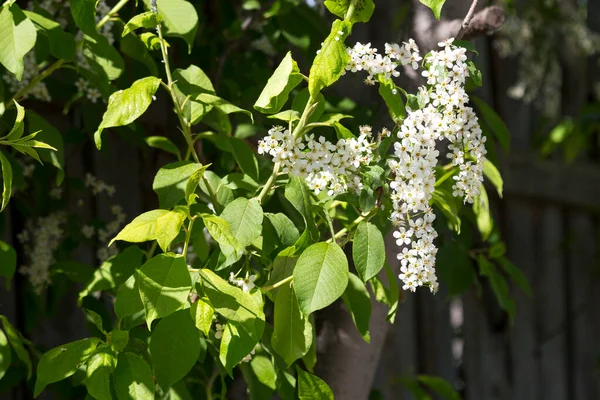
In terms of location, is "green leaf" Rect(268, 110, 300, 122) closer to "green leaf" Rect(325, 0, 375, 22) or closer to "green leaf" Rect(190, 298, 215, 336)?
"green leaf" Rect(325, 0, 375, 22)

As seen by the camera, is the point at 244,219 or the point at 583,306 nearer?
the point at 244,219

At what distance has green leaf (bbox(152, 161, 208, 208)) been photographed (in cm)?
110

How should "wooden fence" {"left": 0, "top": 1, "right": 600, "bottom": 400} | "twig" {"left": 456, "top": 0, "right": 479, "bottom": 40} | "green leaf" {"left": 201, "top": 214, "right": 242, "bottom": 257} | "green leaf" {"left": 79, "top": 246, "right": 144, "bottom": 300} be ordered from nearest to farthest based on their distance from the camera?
"green leaf" {"left": 201, "top": 214, "right": 242, "bottom": 257}, "twig" {"left": 456, "top": 0, "right": 479, "bottom": 40}, "green leaf" {"left": 79, "top": 246, "right": 144, "bottom": 300}, "wooden fence" {"left": 0, "top": 1, "right": 600, "bottom": 400}

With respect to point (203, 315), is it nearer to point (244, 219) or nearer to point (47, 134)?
point (244, 219)

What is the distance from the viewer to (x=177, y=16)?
3.98ft

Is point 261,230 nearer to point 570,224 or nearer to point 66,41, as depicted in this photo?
point 66,41

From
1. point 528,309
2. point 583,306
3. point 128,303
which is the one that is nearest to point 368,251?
point 128,303

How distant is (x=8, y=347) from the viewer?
128 cm

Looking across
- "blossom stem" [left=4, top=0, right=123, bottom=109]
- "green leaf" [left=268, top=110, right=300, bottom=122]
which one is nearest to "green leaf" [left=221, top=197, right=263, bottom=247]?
"green leaf" [left=268, top=110, right=300, bottom=122]

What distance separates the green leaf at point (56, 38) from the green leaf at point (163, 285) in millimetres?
425

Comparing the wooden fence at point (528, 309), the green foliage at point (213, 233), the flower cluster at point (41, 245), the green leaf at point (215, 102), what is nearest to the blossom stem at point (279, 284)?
the green foliage at point (213, 233)

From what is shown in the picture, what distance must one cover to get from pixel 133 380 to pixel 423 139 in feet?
1.49

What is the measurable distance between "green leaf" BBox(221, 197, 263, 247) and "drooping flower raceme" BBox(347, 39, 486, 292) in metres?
0.16

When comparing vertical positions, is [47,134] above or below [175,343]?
above
